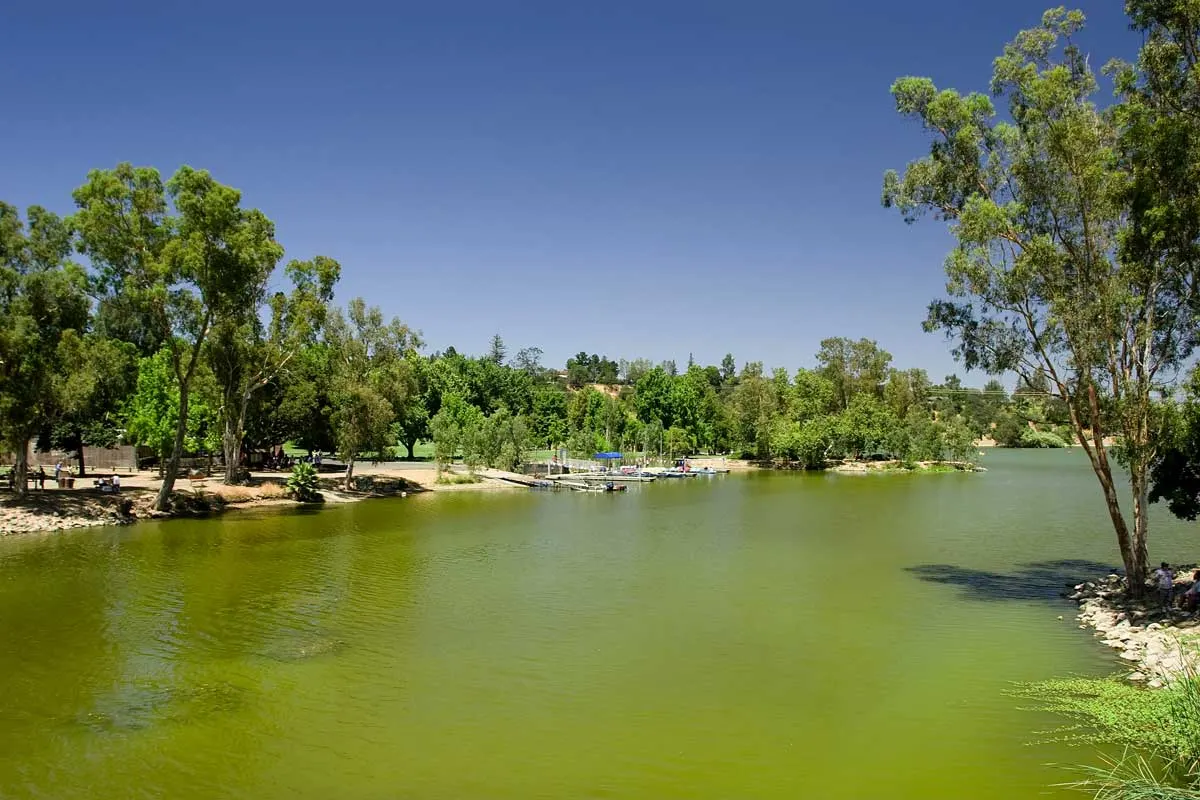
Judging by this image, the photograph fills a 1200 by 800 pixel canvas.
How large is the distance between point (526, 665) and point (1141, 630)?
14.9 meters

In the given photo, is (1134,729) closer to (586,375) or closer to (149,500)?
(149,500)

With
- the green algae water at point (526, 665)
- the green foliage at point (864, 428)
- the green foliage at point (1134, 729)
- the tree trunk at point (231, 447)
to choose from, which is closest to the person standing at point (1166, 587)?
the green algae water at point (526, 665)

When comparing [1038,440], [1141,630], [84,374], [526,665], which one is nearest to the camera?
[526,665]

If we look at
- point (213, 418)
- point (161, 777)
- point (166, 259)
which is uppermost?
point (166, 259)

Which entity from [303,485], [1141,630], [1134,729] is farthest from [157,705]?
[303,485]

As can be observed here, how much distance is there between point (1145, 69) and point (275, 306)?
44785 mm

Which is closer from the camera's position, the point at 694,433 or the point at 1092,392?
the point at 1092,392

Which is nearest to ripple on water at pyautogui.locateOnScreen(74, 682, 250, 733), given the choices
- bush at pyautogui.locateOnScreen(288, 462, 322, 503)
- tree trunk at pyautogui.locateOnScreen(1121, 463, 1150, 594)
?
tree trunk at pyautogui.locateOnScreen(1121, 463, 1150, 594)

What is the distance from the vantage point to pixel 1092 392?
69.9ft

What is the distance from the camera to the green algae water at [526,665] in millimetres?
11961

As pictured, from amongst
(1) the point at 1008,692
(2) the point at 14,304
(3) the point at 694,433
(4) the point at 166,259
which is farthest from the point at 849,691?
(3) the point at 694,433

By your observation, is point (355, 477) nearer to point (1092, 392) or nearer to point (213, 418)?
point (213, 418)

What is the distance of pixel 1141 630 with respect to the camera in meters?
18.7

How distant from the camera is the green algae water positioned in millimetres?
11961
